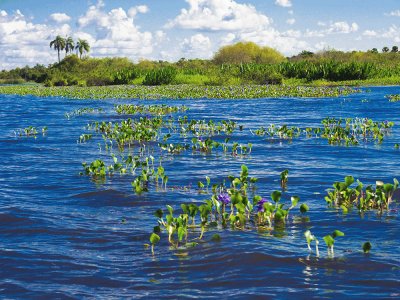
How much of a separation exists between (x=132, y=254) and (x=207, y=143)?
7631 millimetres

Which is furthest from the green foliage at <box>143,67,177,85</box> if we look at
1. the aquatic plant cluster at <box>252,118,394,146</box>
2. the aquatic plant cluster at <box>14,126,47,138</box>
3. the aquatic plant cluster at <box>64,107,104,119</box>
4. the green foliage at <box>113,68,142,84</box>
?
the aquatic plant cluster at <box>252,118,394,146</box>

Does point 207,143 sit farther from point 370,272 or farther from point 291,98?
point 291,98

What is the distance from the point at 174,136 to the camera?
1742 cm

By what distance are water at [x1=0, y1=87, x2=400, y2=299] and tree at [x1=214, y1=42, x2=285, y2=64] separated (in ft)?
242

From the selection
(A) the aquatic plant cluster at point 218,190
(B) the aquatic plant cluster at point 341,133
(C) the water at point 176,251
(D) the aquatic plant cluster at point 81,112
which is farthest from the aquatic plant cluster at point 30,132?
(B) the aquatic plant cluster at point 341,133

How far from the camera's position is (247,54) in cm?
8812

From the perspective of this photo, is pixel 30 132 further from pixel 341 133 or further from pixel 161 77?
pixel 161 77

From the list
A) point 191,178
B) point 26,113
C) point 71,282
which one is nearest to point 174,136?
point 191,178

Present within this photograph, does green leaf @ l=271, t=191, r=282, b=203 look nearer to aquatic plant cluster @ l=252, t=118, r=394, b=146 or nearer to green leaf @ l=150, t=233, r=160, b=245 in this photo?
green leaf @ l=150, t=233, r=160, b=245

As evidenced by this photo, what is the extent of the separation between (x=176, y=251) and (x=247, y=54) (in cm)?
8410

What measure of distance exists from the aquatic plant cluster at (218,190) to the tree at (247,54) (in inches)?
2617

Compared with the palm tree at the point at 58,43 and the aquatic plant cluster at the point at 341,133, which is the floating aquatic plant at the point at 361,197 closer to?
the aquatic plant cluster at the point at 341,133

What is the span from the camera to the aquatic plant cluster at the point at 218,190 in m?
6.54

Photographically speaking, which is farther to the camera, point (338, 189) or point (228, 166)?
point (228, 166)
